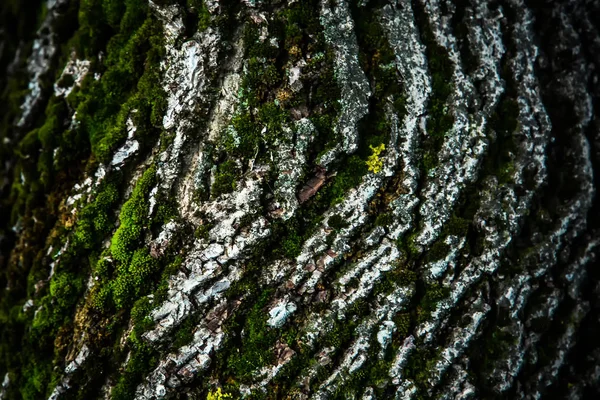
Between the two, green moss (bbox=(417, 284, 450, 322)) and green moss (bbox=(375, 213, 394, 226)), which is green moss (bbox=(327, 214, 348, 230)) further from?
green moss (bbox=(417, 284, 450, 322))

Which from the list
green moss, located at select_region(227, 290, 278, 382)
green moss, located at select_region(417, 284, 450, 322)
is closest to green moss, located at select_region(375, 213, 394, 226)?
green moss, located at select_region(417, 284, 450, 322)

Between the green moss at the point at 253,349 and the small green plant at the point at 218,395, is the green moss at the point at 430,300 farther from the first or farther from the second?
the small green plant at the point at 218,395

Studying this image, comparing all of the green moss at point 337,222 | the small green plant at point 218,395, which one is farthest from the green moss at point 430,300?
the small green plant at point 218,395

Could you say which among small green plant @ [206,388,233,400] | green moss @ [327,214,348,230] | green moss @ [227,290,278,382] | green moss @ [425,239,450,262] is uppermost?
green moss @ [425,239,450,262]

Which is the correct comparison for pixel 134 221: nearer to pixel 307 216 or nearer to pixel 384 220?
pixel 307 216

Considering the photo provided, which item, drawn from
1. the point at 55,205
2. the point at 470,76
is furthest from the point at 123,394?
the point at 470,76

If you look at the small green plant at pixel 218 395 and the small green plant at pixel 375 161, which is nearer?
the small green plant at pixel 218 395

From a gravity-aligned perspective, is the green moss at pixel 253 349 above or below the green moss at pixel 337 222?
below

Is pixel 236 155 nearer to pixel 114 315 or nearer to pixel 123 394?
pixel 114 315

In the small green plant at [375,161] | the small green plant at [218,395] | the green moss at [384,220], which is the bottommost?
the small green plant at [218,395]
